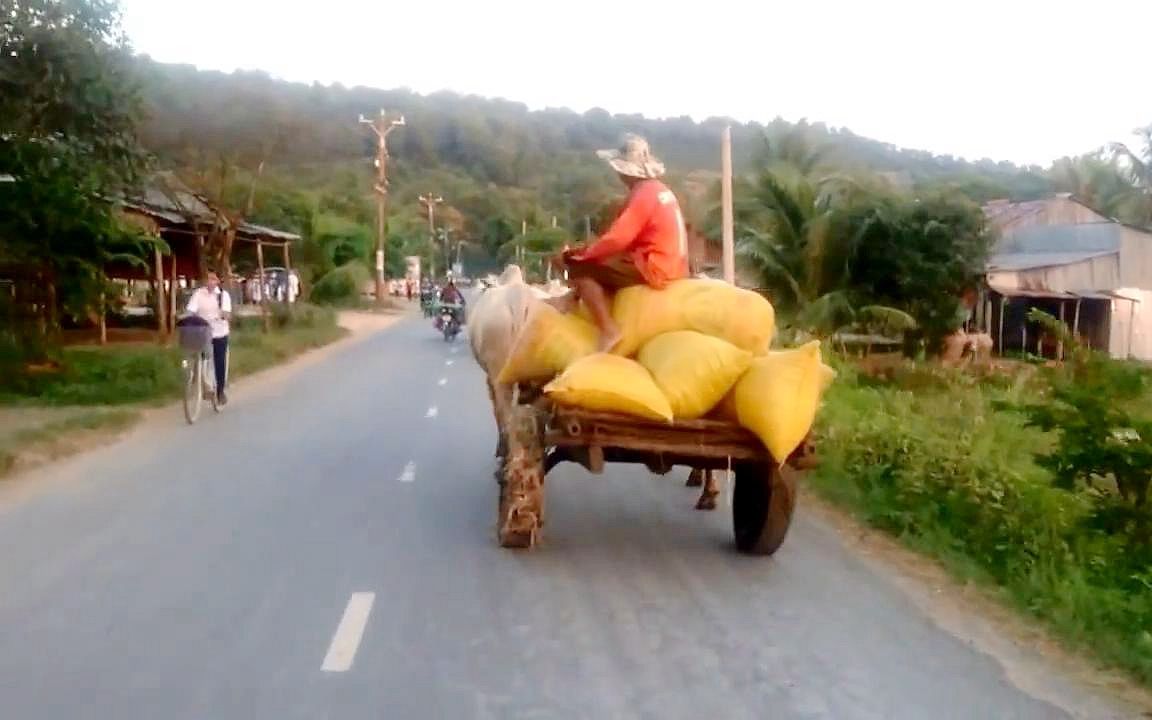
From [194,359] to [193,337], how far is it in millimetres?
354

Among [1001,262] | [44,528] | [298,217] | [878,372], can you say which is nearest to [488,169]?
[298,217]

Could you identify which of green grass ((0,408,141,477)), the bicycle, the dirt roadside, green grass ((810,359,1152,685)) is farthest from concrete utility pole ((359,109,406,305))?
the dirt roadside

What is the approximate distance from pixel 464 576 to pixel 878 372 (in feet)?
50.0

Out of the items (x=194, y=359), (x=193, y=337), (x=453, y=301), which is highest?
(x=193, y=337)

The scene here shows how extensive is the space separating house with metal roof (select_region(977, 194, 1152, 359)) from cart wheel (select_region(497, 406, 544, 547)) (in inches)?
1064

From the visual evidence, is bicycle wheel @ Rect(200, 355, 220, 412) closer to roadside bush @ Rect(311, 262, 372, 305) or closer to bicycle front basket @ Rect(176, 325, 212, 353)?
bicycle front basket @ Rect(176, 325, 212, 353)

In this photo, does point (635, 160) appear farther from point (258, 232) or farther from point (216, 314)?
point (258, 232)

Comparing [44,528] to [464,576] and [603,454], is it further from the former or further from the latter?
[603,454]

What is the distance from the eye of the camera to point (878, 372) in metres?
21.9

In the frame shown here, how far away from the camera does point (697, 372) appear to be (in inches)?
305

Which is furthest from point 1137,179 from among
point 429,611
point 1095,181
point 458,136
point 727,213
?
point 458,136

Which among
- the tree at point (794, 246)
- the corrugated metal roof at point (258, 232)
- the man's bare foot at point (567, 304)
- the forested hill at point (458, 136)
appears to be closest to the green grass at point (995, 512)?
the man's bare foot at point (567, 304)

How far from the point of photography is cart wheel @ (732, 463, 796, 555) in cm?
802

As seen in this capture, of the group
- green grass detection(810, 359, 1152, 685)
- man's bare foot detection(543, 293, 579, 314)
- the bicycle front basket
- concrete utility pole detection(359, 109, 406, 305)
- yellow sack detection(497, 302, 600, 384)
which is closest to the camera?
green grass detection(810, 359, 1152, 685)
